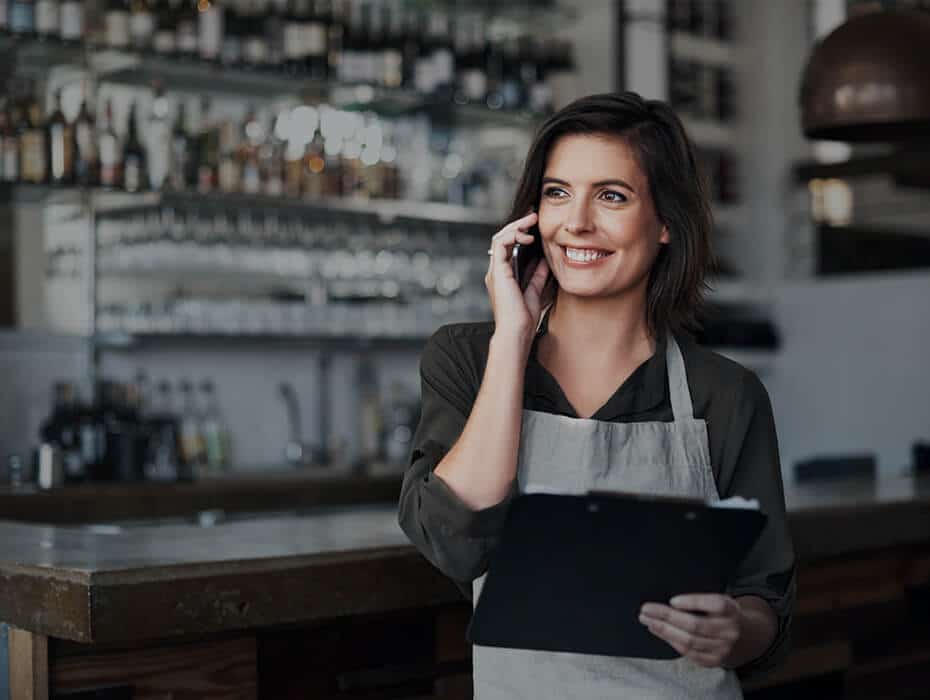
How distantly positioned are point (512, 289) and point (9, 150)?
2.84 m

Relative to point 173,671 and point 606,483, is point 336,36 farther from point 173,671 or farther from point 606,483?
point 606,483

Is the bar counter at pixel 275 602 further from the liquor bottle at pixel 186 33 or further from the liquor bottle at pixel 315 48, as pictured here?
the liquor bottle at pixel 315 48

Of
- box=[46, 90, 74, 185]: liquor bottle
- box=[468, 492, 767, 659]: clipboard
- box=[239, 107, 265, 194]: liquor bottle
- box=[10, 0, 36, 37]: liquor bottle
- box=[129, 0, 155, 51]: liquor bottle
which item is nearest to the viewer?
box=[468, 492, 767, 659]: clipboard

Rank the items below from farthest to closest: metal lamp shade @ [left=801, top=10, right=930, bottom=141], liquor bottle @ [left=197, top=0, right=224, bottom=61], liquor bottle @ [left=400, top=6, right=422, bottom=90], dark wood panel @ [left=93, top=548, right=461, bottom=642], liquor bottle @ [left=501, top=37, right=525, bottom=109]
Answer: liquor bottle @ [left=501, top=37, right=525, bottom=109]
liquor bottle @ [left=400, top=6, right=422, bottom=90]
liquor bottle @ [left=197, top=0, right=224, bottom=61]
metal lamp shade @ [left=801, top=10, right=930, bottom=141]
dark wood panel @ [left=93, top=548, right=461, bottom=642]

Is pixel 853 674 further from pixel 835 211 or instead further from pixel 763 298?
pixel 835 211

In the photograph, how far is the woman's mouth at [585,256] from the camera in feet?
4.75

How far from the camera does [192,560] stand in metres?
1.66

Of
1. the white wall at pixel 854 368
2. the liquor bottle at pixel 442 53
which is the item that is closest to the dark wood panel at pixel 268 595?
the liquor bottle at pixel 442 53

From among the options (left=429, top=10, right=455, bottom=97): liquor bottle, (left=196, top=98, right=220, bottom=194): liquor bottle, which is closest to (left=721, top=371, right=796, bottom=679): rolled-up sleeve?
(left=196, top=98, right=220, bottom=194): liquor bottle

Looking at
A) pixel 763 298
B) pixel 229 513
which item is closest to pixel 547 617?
pixel 229 513

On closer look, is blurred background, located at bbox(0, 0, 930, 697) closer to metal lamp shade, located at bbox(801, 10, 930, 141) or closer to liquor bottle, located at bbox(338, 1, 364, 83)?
liquor bottle, located at bbox(338, 1, 364, 83)

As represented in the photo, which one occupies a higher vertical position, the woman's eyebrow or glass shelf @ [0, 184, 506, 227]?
glass shelf @ [0, 184, 506, 227]

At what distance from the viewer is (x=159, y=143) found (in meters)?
4.14

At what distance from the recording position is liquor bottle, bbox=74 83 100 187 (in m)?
3.97
